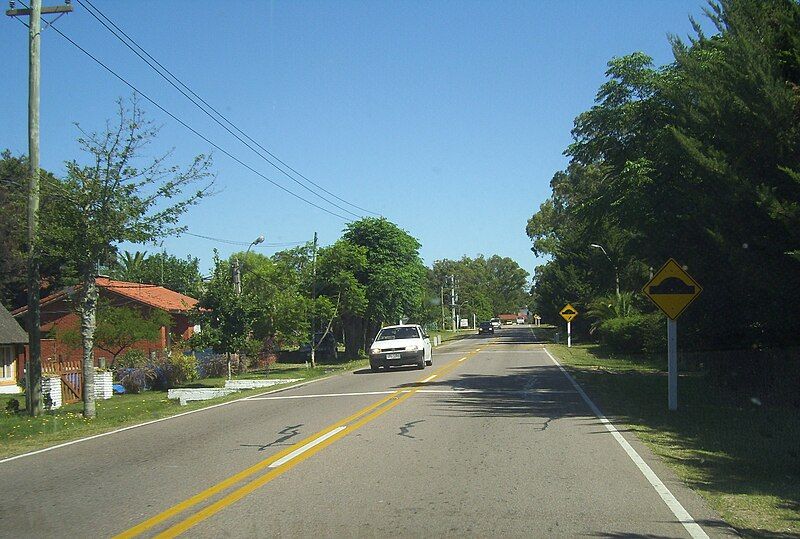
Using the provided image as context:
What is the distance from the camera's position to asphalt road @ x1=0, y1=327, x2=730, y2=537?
6.90 m

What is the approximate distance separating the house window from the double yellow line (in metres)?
27.4

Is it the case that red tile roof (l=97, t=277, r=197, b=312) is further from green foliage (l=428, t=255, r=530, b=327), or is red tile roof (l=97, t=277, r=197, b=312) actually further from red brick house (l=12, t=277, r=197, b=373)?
green foliage (l=428, t=255, r=530, b=327)

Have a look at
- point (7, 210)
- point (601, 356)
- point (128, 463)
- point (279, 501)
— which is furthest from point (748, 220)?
point (7, 210)

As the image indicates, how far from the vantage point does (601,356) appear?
3869 cm

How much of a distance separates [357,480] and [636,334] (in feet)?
101

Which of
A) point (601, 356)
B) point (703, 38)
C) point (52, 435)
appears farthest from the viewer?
point (601, 356)

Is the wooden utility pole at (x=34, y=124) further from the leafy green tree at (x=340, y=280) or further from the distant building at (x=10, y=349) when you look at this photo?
the leafy green tree at (x=340, y=280)

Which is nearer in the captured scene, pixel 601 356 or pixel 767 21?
pixel 767 21

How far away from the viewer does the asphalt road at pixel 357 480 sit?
690cm

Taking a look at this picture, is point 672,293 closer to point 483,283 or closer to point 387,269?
point 387,269

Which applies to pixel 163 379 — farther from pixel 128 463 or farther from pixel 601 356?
pixel 128 463

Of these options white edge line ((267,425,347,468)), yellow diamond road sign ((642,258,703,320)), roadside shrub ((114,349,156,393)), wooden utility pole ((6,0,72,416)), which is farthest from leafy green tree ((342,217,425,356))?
white edge line ((267,425,347,468))

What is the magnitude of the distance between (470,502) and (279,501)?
194cm

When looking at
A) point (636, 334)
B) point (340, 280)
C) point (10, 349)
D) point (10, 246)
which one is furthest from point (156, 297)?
point (636, 334)
